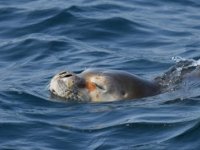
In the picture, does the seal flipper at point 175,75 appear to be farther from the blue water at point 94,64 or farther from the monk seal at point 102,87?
the blue water at point 94,64

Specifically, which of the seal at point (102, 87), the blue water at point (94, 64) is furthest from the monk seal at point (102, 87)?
the blue water at point (94, 64)

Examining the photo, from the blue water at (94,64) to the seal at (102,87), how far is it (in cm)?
15

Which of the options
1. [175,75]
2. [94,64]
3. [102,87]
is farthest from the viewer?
[94,64]

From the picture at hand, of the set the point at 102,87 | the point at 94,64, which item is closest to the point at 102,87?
the point at 102,87

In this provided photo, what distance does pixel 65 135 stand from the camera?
348 inches

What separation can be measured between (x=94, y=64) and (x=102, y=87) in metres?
2.27

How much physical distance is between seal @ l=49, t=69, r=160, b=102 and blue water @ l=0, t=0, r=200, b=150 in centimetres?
15

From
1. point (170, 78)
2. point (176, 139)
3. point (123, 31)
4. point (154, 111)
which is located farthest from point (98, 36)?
A: point (176, 139)

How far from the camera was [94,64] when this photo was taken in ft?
41.1

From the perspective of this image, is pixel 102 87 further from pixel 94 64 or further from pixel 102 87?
pixel 94 64

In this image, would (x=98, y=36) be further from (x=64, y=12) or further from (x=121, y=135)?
(x=121, y=135)

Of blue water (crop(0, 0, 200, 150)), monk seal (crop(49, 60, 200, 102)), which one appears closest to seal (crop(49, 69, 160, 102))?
monk seal (crop(49, 60, 200, 102))

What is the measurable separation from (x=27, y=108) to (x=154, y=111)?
151cm

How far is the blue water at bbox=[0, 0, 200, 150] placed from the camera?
8.73 metres
